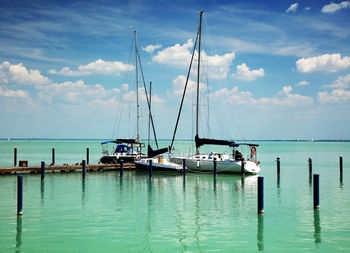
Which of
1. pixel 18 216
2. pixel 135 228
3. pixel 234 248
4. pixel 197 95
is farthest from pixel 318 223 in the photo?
pixel 197 95

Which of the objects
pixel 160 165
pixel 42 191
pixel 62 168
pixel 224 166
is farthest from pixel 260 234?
pixel 62 168

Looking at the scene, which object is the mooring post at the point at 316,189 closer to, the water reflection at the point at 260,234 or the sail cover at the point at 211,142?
the water reflection at the point at 260,234

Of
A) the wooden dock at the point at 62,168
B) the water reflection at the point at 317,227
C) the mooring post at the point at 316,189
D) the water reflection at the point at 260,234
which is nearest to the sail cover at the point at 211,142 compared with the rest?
the wooden dock at the point at 62,168

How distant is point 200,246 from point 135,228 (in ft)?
14.4

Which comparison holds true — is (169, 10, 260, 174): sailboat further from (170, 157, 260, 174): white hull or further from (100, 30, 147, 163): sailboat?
(100, 30, 147, 163): sailboat

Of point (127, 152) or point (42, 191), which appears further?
point (127, 152)

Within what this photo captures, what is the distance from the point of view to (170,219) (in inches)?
834

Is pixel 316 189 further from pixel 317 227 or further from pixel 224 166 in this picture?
pixel 224 166

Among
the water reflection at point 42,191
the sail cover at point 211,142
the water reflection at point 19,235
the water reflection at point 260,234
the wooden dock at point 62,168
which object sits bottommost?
the water reflection at point 260,234

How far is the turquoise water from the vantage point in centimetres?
1639

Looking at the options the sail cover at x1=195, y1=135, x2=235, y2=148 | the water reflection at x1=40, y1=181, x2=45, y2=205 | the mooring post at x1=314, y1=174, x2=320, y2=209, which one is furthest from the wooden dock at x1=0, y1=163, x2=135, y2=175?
the mooring post at x1=314, y1=174, x2=320, y2=209

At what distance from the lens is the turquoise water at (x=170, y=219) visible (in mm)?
16391

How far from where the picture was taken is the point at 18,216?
21.2 meters

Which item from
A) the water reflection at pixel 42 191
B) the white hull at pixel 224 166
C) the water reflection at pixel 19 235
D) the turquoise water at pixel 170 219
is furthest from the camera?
the white hull at pixel 224 166
